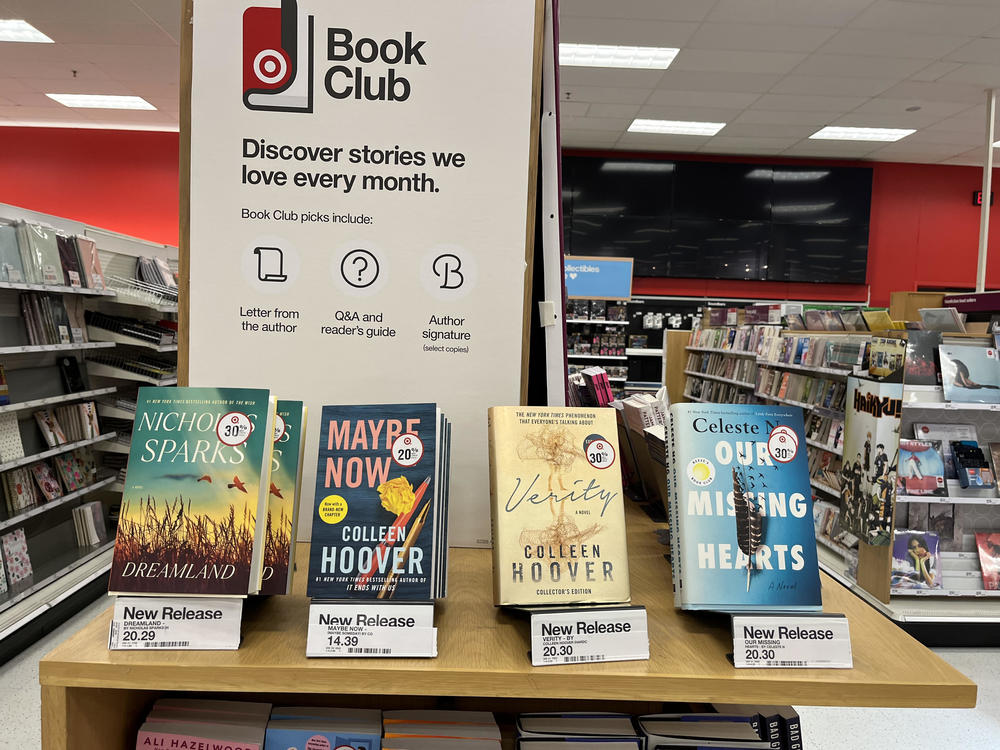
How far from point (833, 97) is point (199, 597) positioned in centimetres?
835

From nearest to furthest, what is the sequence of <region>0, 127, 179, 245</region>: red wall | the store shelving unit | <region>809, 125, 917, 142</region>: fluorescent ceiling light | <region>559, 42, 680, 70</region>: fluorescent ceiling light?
the store shelving unit, <region>559, 42, 680, 70</region>: fluorescent ceiling light, <region>809, 125, 917, 142</region>: fluorescent ceiling light, <region>0, 127, 179, 245</region>: red wall

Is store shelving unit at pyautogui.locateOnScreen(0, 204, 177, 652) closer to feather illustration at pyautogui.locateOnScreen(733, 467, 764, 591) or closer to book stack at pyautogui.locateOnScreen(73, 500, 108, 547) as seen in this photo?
book stack at pyautogui.locateOnScreen(73, 500, 108, 547)

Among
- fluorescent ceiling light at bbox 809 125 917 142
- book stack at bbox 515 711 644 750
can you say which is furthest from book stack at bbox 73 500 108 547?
fluorescent ceiling light at bbox 809 125 917 142

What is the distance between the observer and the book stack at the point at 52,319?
3.63 metres

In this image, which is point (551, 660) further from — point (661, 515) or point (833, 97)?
point (833, 97)

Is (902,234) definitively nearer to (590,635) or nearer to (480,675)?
(590,635)

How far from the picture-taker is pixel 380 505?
0.93m

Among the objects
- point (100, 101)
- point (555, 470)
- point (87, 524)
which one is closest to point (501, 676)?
point (555, 470)

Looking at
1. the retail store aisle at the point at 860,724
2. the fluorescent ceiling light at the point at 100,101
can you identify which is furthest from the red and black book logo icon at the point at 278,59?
the fluorescent ceiling light at the point at 100,101

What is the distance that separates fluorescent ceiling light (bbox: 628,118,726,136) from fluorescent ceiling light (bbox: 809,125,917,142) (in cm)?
136

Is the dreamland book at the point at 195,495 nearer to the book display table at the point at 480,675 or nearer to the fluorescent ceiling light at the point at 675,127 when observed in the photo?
the book display table at the point at 480,675

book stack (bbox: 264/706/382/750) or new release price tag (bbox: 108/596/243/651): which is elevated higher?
new release price tag (bbox: 108/596/243/651)

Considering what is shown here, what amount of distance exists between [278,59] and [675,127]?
842cm

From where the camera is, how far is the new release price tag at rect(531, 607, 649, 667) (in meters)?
0.85
